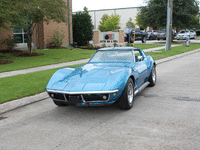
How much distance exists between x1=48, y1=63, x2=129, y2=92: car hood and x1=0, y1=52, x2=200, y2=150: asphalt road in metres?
0.63

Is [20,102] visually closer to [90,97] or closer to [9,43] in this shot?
[90,97]

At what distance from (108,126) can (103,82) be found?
0.97 metres

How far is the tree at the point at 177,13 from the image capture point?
31.2 m

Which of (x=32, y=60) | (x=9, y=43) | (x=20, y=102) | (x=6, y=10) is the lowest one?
(x=20, y=102)

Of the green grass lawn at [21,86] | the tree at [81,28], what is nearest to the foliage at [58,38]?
the tree at [81,28]

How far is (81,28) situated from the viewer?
89.1ft

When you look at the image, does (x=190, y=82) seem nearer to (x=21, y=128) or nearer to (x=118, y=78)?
(x=118, y=78)

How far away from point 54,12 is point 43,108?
37.1 feet

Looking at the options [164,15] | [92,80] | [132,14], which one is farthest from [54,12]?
[132,14]

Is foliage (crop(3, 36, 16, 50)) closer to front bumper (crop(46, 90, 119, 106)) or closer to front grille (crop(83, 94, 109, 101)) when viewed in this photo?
front bumper (crop(46, 90, 119, 106))

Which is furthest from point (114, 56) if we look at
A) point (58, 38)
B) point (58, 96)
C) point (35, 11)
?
point (58, 38)

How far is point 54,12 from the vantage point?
1606 cm

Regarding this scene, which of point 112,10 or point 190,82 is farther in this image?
point 112,10

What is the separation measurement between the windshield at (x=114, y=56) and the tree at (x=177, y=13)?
26.3 meters
